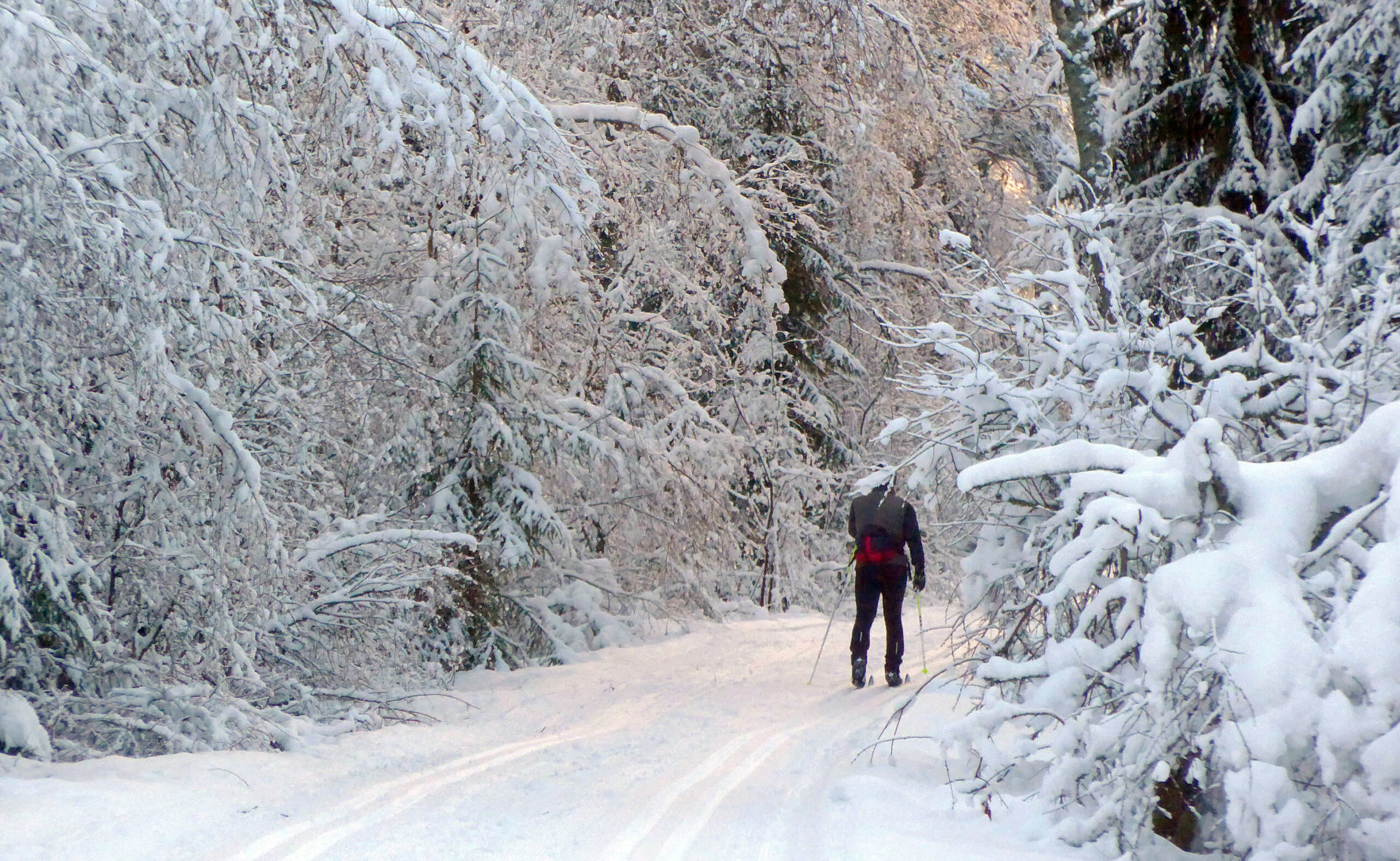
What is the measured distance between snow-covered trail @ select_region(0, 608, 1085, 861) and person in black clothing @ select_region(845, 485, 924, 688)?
1084mm

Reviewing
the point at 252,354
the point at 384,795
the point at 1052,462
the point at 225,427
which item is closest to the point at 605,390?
the point at 252,354

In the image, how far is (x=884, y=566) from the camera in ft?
30.5

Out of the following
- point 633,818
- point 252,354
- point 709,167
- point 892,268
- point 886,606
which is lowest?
point 633,818

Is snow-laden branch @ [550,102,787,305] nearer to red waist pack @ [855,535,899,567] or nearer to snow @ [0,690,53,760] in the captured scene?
red waist pack @ [855,535,899,567]

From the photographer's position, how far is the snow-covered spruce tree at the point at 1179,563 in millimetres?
3367

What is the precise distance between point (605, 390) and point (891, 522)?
354 centimetres

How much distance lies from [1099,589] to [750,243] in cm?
777

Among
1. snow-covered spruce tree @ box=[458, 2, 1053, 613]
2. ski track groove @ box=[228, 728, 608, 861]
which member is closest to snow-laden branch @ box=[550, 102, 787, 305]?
snow-covered spruce tree @ box=[458, 2, 1053, 613]

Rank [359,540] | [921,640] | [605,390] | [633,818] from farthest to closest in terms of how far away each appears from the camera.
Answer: [605,390], [921,640], [359,540], [633,818]

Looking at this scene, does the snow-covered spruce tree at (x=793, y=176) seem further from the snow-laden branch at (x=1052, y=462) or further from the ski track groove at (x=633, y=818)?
the snow-laden branch at (x=1052, y=462)

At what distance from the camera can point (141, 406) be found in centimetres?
531

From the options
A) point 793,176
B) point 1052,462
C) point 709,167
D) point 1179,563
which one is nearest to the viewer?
point 1179,563

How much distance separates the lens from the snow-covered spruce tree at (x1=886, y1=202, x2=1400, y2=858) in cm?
337

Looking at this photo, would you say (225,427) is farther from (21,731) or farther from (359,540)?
(359,540)
